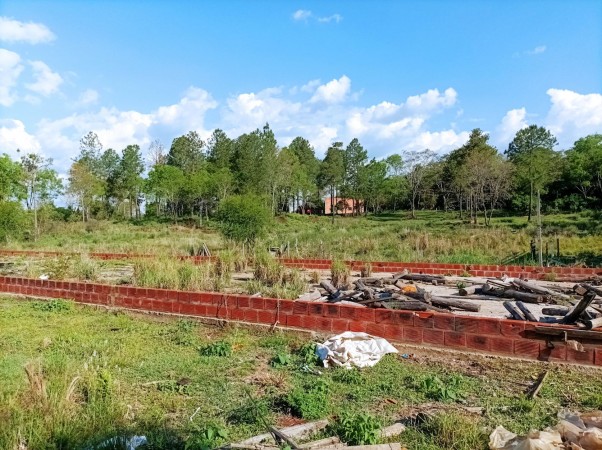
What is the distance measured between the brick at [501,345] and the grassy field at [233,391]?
0.13m

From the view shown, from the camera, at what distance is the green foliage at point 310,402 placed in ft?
12.1

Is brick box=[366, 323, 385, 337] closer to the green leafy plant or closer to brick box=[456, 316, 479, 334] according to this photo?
brick box=[456, 316, 479, 334]

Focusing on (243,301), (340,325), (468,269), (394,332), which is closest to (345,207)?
(468,269)

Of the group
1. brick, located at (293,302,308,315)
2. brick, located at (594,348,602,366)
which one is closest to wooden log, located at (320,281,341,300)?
brick, located at (293,302,308,315)

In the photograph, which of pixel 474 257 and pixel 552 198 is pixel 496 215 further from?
pixel 474 257

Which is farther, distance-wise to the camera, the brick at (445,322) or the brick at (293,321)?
the brick at (293,321)

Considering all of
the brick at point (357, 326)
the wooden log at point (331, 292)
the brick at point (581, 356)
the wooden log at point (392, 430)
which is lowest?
the wooden log at point (392, 430)

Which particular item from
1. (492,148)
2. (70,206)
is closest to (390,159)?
(492,148)

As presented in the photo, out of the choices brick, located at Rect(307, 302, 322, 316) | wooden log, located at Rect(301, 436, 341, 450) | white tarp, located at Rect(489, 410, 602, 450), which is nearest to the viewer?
white tarp, located at Rect(489, 410, 602, 450)

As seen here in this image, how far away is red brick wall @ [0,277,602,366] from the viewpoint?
4934mm

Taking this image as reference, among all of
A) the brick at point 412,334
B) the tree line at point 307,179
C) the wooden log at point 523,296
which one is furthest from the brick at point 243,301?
the tree line at point 307,179

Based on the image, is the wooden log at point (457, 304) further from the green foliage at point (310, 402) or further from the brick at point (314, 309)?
the green foliage at point (310, 402)

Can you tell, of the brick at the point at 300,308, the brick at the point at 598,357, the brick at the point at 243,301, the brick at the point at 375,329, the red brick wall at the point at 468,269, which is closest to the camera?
the brick at the point at 598,357

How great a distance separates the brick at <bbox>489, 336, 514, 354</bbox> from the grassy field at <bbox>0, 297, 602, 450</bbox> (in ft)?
0.43
